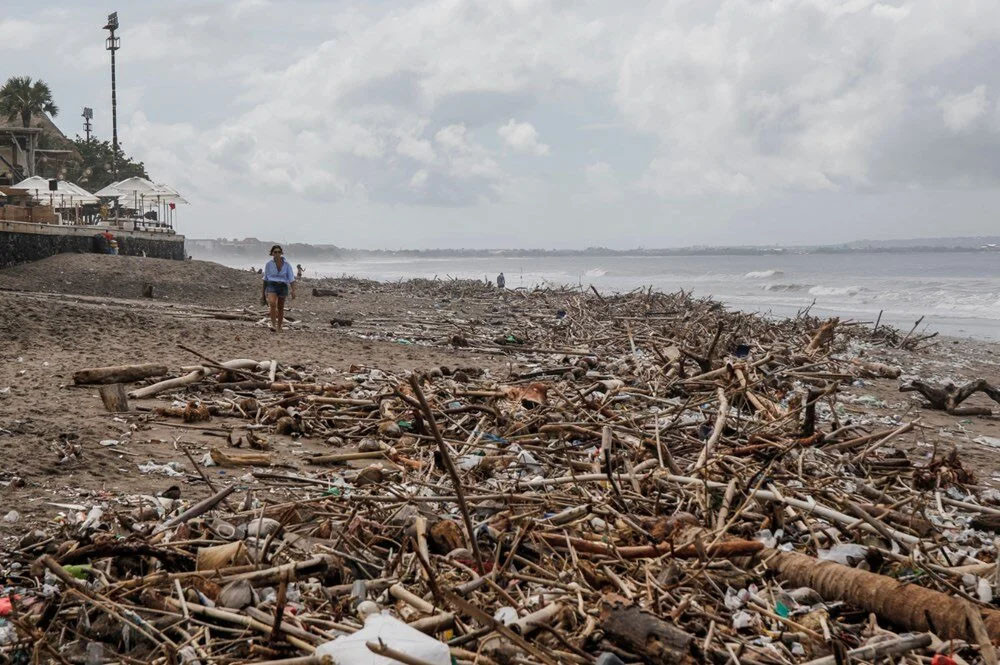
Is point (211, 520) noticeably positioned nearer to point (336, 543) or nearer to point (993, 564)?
point (336, 543)

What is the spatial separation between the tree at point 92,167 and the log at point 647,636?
57089mm

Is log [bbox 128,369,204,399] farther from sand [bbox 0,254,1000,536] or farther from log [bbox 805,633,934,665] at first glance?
log [bbox 805,633,934,665]

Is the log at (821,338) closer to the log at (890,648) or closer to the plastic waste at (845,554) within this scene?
the plastic waste at (845,554)

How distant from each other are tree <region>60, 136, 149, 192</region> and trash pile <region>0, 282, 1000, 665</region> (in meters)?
53.9

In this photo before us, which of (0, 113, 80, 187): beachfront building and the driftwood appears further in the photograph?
(0, 113, 80, 187): beachfront building

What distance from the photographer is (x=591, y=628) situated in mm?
2818

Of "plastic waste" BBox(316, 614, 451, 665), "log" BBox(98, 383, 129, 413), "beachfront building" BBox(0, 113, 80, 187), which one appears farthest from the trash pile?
"beachfront building" BBox(0, 113, 80, 187)

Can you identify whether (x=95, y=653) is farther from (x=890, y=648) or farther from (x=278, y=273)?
(x=278, y=273)

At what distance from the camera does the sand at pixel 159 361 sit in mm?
4816

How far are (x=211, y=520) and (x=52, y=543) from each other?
64cm

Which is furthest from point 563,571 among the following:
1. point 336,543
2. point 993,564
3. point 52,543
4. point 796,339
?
point 796,339

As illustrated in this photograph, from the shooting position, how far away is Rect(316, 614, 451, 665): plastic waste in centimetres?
248

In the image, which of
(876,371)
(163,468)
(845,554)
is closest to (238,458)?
(163,468)

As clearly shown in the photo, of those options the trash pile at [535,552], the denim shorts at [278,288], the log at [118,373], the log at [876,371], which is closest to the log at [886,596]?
the trash pile at [535,552]
